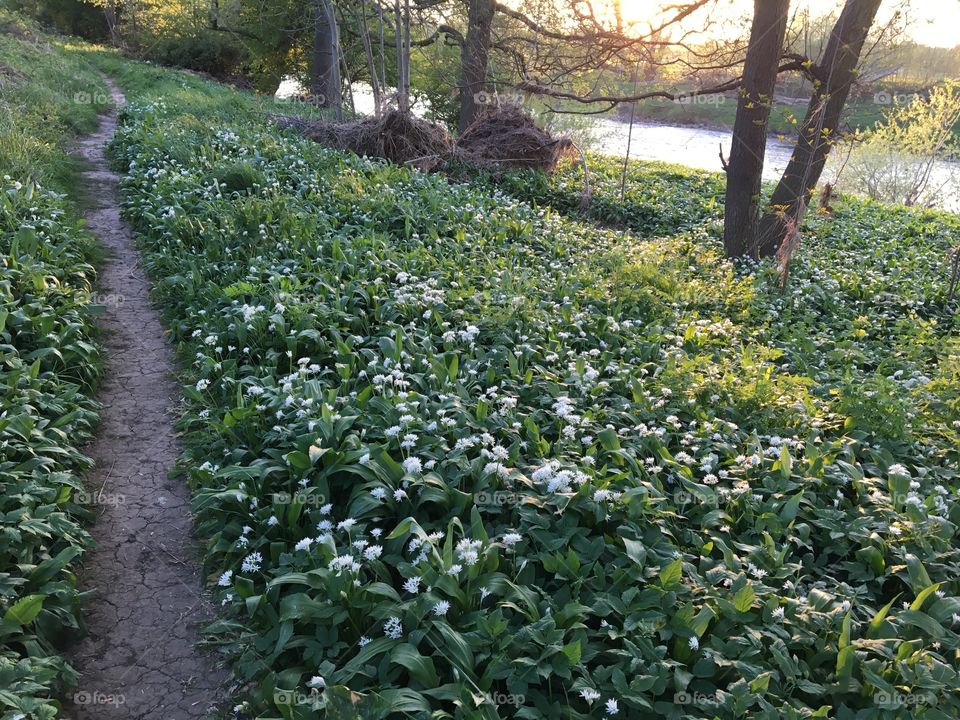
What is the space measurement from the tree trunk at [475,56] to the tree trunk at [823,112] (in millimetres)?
7093

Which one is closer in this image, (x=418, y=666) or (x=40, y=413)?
(x=418, y=666)

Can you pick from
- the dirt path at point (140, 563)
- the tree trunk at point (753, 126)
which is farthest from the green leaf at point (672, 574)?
the tree trunk at point (753, 126)

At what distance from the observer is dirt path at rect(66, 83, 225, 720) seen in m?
2.96

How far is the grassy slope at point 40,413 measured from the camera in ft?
9.65

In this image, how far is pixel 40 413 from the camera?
4465mm

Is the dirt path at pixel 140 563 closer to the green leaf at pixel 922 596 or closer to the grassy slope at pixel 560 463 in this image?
the grassy slope at pixel 560 463

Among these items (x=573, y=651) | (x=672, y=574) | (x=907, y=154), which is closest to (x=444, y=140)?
(x=672, y=574)

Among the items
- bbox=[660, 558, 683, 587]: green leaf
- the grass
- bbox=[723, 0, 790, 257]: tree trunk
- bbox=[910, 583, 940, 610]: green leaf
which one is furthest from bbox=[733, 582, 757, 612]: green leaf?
bbox=[723, 0, 790, 257]: tree trunk

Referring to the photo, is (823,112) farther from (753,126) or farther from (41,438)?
(41,438)

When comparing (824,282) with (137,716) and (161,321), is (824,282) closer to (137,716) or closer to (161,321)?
(161,321)

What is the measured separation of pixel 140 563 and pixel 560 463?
2386 mm

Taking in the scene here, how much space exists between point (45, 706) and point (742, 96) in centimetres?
973

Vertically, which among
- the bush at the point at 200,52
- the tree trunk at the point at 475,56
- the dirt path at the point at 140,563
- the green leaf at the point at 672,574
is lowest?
the dirt path at the point at 140,563

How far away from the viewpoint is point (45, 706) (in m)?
2.65
